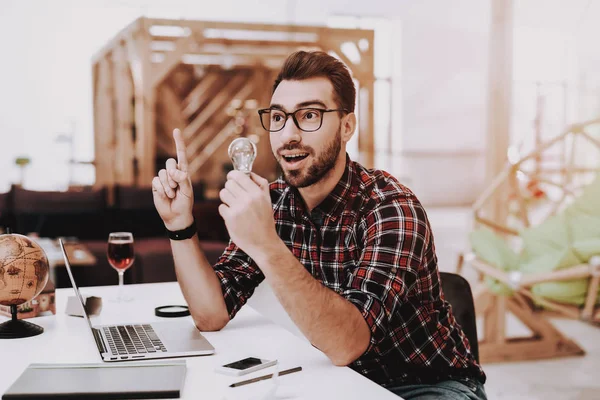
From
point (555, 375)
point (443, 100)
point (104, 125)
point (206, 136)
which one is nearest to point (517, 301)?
point (555, 375)

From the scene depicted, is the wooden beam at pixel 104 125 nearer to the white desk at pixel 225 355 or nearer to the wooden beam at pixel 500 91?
the wooden beam at pixel 500 91

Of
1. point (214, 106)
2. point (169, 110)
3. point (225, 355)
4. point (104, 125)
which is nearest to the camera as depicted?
point (225, 355)

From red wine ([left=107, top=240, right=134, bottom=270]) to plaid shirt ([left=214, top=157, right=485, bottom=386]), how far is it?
34cm

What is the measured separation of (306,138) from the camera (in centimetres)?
138

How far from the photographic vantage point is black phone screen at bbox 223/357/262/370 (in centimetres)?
104

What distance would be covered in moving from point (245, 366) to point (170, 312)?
1.60 ft

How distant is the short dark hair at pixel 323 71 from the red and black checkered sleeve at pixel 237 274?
0.40 m

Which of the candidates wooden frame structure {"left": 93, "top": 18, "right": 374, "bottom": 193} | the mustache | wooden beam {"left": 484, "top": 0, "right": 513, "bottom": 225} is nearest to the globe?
the mustache

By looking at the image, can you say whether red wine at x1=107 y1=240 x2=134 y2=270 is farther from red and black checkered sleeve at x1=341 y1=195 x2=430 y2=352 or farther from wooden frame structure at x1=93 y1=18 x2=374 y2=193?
wooden frame structure at x1=93 y1=18 x2=374 y2=193

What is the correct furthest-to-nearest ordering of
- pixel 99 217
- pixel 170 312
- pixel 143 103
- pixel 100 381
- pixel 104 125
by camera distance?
1. pixel 104 125
2. pixel 143 103
3. pixel 99 217
4. pixel 170 312
5. pixel 100 381

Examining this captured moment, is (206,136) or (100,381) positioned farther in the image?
(206,136)

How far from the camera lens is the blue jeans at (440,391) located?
1267 millimetres

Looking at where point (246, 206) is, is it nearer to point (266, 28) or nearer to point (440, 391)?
point (440, 391)

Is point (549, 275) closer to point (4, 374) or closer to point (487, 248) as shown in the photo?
point (487, 248)
